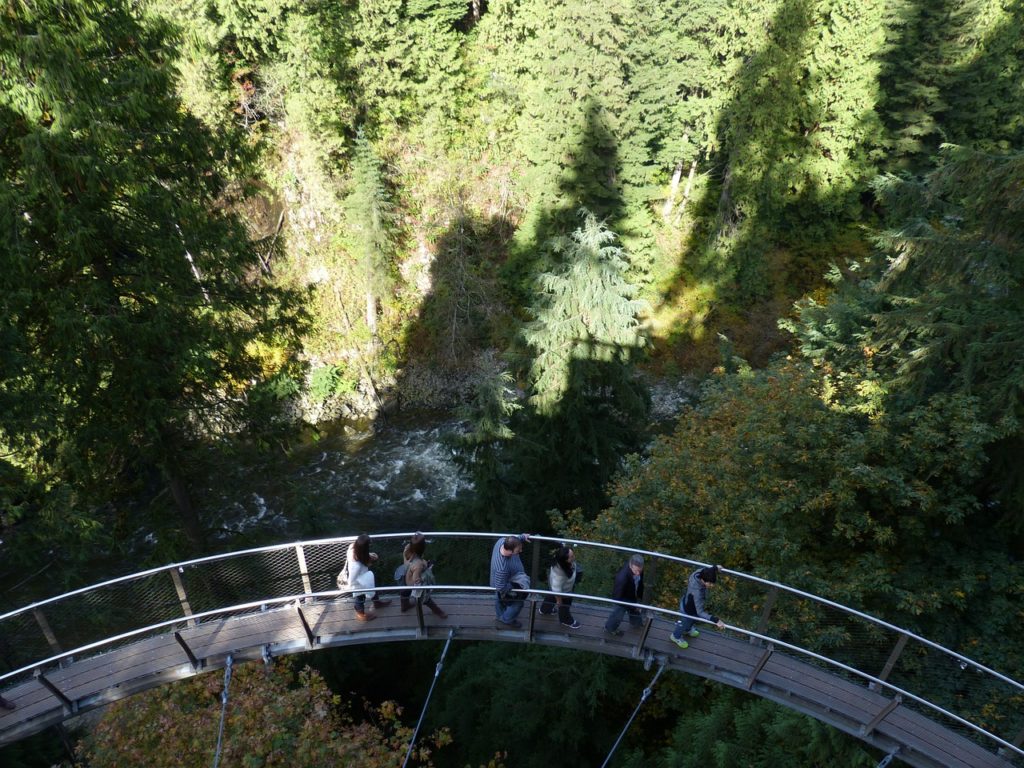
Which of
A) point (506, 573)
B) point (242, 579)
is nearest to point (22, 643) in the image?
point (242, 579)

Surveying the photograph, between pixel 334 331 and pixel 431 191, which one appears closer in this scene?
pixel 334 331

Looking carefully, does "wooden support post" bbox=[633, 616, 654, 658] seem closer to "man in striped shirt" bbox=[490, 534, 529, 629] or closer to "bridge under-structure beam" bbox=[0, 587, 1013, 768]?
"bridge under-structure beam" bbox=[0, 587, 1013, 768]

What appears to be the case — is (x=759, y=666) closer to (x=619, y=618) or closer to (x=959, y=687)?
(x=619, y=618)

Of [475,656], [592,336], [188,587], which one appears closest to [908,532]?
[592,336]

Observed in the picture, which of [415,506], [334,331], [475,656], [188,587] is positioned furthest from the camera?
[334,331]

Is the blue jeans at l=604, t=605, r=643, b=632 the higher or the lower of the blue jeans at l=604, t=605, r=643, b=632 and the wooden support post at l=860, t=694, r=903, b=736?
the higher

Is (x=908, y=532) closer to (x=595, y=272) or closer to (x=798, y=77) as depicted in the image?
(x=595, y=272)

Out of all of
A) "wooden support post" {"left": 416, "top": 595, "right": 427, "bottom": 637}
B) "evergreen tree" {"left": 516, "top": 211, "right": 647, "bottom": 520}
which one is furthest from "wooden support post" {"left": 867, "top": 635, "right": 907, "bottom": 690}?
"evergreen tree" {"left": 516, "top": 211, "right": 647, "bottom": 520}
